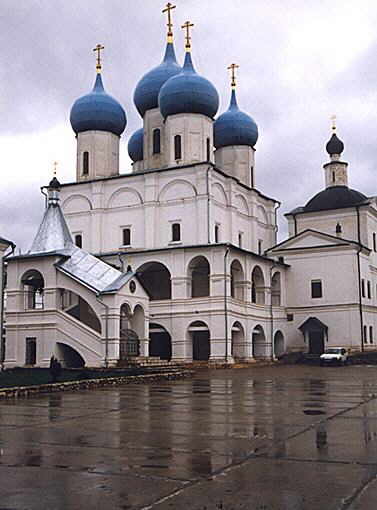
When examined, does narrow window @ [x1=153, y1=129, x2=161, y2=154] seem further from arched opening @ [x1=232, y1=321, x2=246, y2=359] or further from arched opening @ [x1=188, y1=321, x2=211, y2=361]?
arched opening @ [x1=232, y1=321, x2=246, y2=359]

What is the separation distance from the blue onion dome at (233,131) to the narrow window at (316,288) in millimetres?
9658

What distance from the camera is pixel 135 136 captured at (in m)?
44.5

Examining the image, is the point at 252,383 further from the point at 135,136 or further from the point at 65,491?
the point at 135,136

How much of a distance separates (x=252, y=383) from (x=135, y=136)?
27.6 metres

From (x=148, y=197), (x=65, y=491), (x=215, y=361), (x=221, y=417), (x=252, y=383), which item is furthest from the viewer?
A: (x=148, y=197)

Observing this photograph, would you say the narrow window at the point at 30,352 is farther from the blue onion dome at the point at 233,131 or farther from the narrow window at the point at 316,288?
the blue onion dome at the point at 233,131

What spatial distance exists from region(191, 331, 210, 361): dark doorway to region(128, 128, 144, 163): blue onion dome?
46.0ft

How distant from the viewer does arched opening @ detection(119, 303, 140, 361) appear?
28734 mm

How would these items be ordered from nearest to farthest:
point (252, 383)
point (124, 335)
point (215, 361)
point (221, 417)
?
point (221, 417) < point (252, 383) < point (124, 335) < point (215, 361)

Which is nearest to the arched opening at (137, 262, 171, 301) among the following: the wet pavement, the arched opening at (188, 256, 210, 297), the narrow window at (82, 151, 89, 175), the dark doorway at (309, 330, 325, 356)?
the arched opening at (188, 256, 210, 297)

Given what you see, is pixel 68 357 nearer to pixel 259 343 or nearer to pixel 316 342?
pixel 259 343

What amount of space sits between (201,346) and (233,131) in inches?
556

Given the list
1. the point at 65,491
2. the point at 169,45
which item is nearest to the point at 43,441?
the point at 65,491

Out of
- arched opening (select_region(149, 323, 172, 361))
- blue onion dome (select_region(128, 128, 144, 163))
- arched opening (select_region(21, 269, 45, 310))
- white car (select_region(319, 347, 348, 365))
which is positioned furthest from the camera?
blue onion dome (select_region(128, 128, 144, 163))
